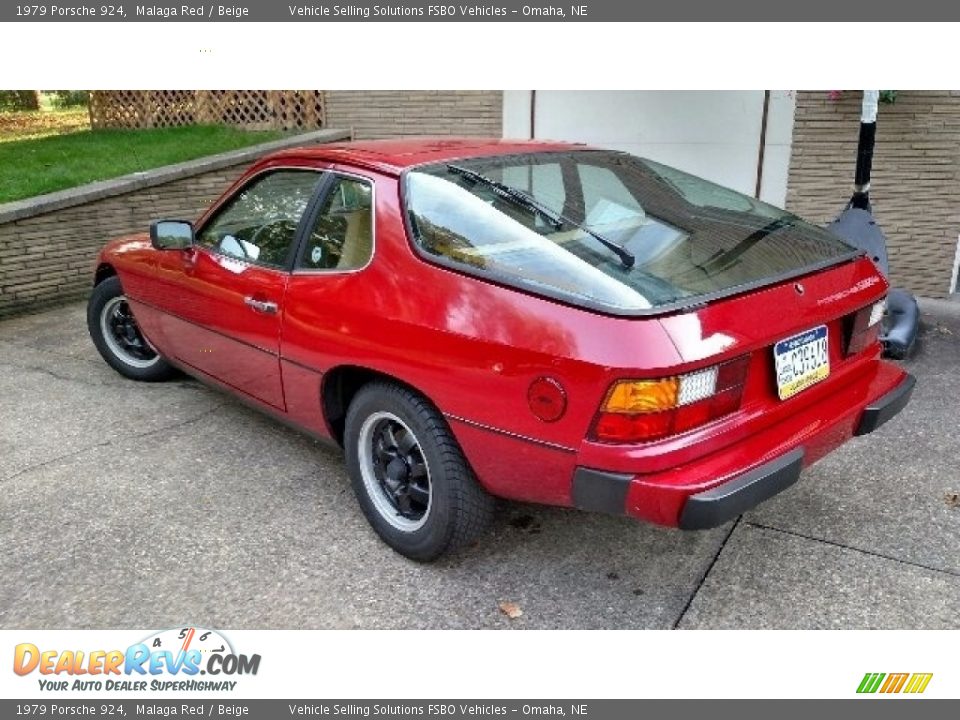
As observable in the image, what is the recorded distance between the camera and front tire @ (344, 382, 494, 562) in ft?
8.82

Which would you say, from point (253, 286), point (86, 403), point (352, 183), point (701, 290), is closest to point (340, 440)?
point (253, 286)

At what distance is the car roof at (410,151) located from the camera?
307 cm

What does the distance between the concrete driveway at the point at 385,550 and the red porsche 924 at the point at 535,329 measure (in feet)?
0.98

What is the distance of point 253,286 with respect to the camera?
3363 millimetres

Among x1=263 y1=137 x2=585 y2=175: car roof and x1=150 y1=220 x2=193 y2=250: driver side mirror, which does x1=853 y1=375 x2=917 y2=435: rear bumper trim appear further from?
x1=150 y1=220 x2=193 y2=250: driver side mirror

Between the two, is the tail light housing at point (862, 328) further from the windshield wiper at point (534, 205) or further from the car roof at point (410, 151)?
the car roof at point (410, 151)

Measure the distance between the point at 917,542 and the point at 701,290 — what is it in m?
1.51

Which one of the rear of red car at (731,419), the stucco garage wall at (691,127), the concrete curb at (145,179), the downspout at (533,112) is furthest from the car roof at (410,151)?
the downspout at (533,112)

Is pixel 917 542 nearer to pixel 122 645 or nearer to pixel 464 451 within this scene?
pixel 464 451

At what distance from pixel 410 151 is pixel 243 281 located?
0.94 meters

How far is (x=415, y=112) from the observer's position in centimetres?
835

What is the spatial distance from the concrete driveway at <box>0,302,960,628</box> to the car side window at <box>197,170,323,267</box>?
40.1 inches

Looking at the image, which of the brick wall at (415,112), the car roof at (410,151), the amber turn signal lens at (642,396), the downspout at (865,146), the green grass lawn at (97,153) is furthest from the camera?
the brick wall at (415,112)

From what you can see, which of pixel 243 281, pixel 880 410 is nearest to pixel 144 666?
pixel 243 281
